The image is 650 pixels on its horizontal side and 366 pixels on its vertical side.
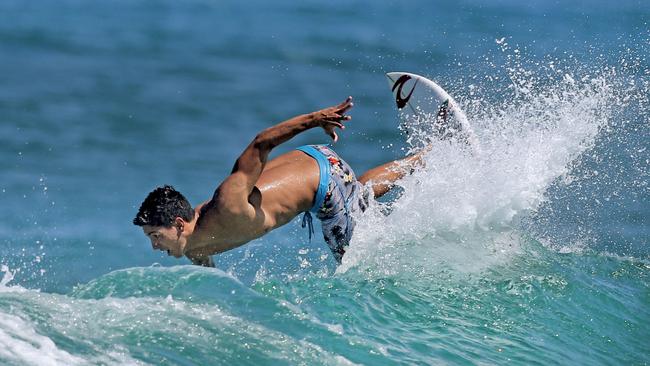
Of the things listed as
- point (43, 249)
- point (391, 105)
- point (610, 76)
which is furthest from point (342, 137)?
point (43, 249)

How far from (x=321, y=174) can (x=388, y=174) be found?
1.00m

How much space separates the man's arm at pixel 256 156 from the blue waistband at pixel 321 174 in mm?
693

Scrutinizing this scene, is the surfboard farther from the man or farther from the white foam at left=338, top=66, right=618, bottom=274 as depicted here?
the man

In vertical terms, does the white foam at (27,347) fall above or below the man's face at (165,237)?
below

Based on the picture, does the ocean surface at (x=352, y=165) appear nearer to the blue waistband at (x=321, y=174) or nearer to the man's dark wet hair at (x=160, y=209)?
the man's dark wet hair at (x=160, y=209)

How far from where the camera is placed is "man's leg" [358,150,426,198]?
787 centimetres

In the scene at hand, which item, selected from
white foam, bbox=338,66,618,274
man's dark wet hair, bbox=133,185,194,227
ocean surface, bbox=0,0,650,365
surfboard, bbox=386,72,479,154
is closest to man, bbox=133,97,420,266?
man's dark wet hair, bbox=133,185,194,227

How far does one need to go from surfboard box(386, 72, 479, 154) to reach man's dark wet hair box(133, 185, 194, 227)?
9.17 ft

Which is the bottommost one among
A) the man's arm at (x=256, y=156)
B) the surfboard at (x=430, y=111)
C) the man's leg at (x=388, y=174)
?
the man's arm at (x=256, y=156)

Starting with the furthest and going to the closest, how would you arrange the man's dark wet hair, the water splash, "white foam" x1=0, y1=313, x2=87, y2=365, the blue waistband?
the water splash → the blue waistband → the man's dark wet hair → "white foam" x1=0, y1=313, x2=87, y2=365

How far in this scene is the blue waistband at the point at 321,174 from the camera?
23.1 ft

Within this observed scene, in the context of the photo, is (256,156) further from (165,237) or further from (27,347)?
(27,347)

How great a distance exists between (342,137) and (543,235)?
13.3 feet

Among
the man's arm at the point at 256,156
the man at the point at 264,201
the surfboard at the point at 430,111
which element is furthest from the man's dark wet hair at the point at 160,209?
the surfboard at the point at 430,111
